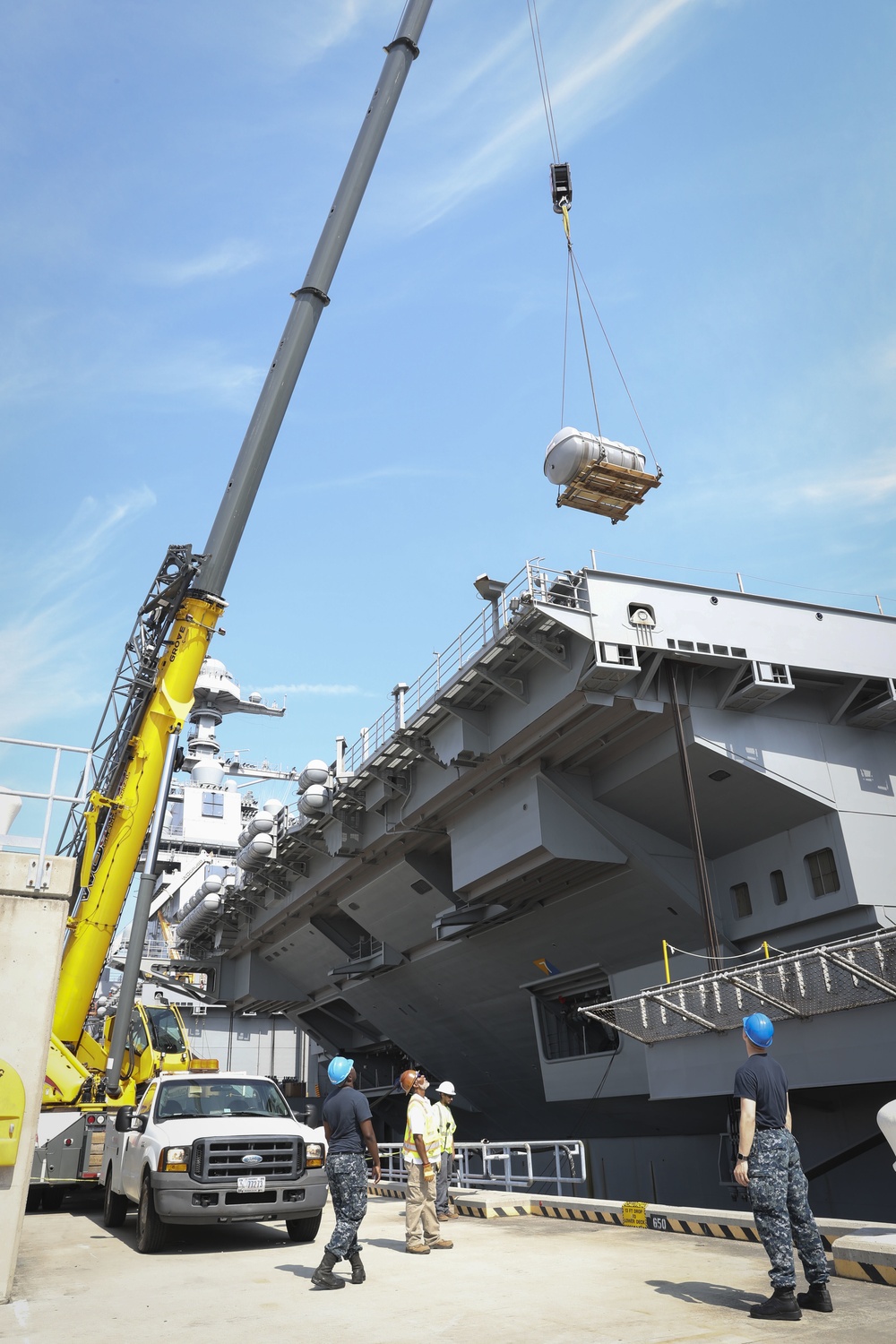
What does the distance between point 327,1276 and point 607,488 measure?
12745 mm

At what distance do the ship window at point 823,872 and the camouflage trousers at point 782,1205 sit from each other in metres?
11.6

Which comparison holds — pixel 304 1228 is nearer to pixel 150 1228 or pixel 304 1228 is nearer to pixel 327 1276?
pixel 150 1228

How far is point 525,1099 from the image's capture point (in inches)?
1012

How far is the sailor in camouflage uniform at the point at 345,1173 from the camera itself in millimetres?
6852

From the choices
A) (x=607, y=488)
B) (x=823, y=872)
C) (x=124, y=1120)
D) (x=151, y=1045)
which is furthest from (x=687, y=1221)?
(x=151, y=1045)

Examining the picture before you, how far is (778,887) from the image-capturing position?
17.4 m

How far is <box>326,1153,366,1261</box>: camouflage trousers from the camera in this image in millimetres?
6887

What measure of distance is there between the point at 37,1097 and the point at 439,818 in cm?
1531

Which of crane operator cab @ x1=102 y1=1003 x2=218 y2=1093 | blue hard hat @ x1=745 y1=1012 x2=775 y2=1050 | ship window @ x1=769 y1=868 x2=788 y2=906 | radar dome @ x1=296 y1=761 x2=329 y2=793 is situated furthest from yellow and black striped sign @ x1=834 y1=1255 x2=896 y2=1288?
radar dome @ x1=296 y1=761 x2=329 y2=793

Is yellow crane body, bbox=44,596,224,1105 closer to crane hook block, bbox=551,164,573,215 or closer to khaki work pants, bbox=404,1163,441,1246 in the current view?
khaki work pants, bbox=404,1163,441,1246

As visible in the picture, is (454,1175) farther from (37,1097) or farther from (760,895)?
(37,1097)

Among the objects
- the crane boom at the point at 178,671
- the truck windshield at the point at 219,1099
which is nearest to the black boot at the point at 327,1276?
the truck windshield at the point at 219,1099

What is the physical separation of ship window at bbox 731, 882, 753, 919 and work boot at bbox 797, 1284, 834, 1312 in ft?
42.3

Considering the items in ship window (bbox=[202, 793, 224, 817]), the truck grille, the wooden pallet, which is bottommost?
the truck grille
